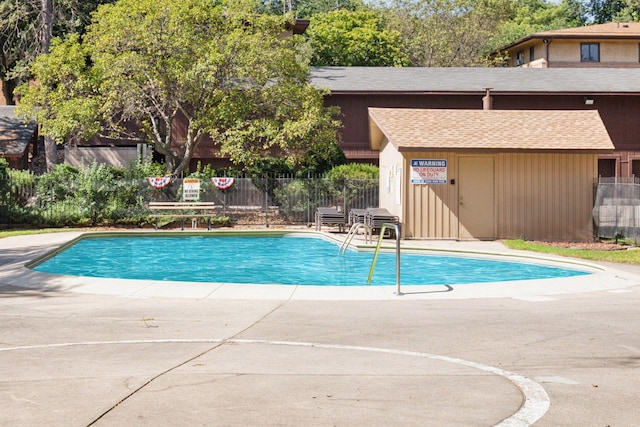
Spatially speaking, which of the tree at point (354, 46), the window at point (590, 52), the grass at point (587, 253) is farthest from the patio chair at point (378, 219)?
the window at point (590, 52)

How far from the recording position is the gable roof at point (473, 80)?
139 ft

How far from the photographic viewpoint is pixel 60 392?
24.1ft

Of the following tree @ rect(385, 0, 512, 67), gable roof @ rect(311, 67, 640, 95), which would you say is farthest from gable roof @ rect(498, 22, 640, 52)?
gable roof @ rect(311, 67, 640, 95)

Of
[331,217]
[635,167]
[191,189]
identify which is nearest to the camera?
[331,217]

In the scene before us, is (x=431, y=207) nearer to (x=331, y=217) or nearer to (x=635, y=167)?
(x=331, y=217)

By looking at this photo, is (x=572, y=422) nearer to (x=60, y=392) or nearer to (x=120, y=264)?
(x=60, y=392)

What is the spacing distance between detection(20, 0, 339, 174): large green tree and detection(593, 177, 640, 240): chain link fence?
11.4 m

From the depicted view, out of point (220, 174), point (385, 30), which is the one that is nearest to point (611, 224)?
point (220, 174)

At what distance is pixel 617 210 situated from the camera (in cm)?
2575

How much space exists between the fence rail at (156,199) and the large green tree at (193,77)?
4.76 feet

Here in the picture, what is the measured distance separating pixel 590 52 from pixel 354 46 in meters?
18.2

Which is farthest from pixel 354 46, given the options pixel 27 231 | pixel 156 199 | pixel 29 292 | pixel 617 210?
pixel 29 292

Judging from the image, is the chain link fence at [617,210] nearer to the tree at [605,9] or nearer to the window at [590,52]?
the window at [590,52]

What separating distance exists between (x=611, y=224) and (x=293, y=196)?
1206cm
